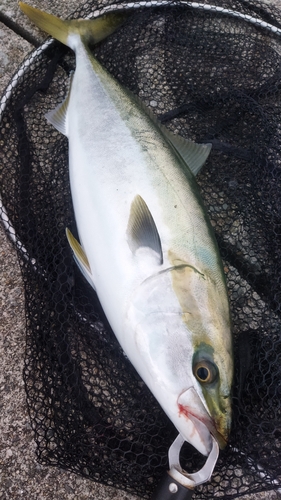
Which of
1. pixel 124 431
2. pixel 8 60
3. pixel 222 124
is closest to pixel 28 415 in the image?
pixel 124 431

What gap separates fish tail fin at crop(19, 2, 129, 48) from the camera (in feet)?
7.07

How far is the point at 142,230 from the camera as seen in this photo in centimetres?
159

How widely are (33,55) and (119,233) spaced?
1.22 metres

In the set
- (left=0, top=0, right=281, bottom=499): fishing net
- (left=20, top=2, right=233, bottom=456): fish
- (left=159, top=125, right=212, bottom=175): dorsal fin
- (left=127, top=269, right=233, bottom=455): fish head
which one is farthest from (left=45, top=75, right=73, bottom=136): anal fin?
(left=127, top=269, right=233, bottom=455): fish head

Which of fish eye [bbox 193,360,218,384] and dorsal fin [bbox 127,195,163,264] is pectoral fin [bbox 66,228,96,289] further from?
fish eye [bbox 193,360,218,384]

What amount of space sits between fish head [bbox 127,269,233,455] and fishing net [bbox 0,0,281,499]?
23 centimetres

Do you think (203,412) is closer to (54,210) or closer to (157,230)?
(157,230)

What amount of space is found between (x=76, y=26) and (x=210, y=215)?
1178 mm

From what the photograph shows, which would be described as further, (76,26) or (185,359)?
(76,26)

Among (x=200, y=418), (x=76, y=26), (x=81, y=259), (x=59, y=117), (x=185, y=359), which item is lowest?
(x=200, y=418)

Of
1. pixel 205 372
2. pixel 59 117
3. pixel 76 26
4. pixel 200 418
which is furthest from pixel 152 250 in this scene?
pixel 76 26

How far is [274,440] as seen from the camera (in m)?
1.61

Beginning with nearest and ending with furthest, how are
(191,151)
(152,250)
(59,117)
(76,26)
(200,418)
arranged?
(200,418) → (152,250) → (191,151) → (59,117) → (76,26)

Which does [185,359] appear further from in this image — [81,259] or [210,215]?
[210,215]
